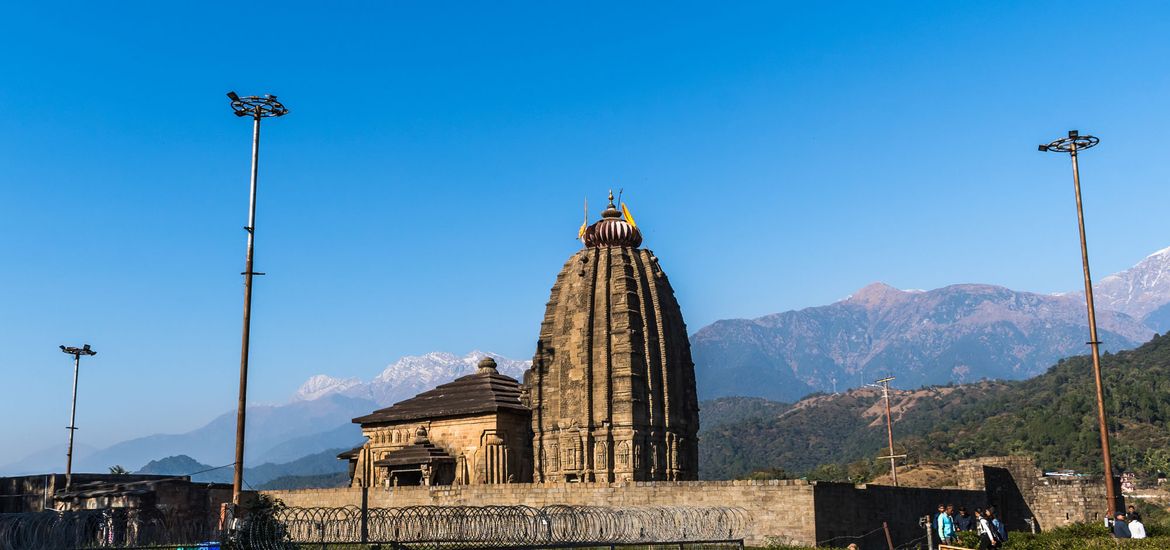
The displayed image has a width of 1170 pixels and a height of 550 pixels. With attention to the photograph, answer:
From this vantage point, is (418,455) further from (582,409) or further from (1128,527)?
(1128,527)

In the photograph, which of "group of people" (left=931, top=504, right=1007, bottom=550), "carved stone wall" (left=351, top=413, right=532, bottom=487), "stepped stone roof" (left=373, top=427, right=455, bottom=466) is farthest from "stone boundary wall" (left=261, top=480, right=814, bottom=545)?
"carved stone wall" (left=351, top=413, right=532, bottom=487)

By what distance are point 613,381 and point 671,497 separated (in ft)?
42.9

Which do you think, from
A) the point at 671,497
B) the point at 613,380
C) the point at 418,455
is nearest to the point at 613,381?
the point at 613,380

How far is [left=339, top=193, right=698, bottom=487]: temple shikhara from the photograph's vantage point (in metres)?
50.1

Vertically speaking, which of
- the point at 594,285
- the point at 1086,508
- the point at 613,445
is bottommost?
the point at 1086,508

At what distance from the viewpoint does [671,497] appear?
124ft

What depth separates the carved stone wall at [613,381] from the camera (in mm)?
49938

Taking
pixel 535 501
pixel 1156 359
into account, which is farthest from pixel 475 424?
pixel 1156 359

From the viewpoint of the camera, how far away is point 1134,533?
27391 mm

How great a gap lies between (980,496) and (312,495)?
33.0m

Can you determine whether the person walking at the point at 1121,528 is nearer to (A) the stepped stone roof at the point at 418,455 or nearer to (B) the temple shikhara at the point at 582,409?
(B) the temple shikhara at the point at 582,409

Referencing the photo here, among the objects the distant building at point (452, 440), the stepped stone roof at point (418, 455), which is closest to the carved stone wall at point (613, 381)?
the distant building at point (452, 440)

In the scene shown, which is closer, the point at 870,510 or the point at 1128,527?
the point at 1128,527

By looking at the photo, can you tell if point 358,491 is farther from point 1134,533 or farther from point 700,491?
point 1134,533
